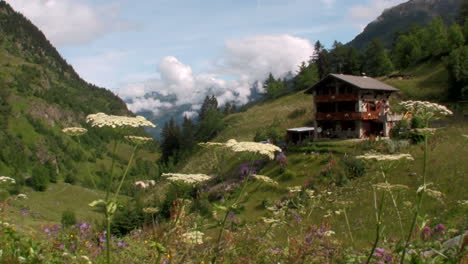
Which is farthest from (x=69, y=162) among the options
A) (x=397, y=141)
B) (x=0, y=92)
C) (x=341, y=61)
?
(x=397, y=141)

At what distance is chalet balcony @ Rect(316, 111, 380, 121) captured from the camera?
1748 inches

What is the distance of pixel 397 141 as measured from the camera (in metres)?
37.4

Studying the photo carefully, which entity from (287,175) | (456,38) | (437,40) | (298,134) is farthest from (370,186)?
(437,40)

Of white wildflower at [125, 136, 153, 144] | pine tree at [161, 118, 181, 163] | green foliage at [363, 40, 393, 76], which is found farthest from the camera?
pine tree at [161, 118, 181, 163]

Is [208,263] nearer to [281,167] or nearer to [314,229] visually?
[314,229]

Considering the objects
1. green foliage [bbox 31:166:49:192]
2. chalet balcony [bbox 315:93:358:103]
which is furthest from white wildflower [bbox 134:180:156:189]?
green foliage [bbox 31:166:49:192]

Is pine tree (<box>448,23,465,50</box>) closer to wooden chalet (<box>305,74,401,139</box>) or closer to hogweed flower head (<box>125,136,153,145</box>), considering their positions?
wooden chalet (<box>305,74,401,139</box>)

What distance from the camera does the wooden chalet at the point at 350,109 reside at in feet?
148

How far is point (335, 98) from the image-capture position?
46500 millimetres

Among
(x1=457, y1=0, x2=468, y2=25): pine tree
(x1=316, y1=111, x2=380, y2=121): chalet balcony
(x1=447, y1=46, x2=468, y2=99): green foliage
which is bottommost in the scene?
(x1=316, y1=111, x2=380, y2=121): chalet balcony

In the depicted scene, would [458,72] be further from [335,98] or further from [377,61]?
[377,61]

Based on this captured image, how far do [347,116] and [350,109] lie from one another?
→ 1606 millimetres

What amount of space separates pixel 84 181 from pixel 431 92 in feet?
508

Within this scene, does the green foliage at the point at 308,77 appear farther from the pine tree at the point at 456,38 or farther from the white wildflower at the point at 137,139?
the white wildflower at the point at 137,139
